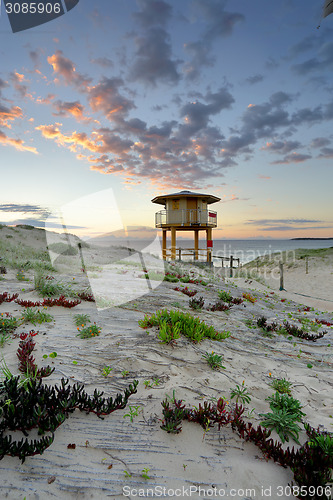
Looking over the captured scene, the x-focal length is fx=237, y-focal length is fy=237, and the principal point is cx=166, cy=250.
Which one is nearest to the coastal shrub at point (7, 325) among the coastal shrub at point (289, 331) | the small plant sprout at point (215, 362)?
the small plant sprout at point (215, 362)

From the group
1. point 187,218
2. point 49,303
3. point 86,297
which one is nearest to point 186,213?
point 187,218

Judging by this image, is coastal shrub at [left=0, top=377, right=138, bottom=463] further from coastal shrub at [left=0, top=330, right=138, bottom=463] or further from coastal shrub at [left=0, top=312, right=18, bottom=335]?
coastal shrub at [left=0, top=312, right=18, bottom=335]

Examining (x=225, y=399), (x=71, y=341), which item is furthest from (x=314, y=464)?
(x=71, y=341)

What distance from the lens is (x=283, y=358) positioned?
471 cm

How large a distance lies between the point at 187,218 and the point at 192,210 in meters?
0.90

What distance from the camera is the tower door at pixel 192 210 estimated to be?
74.9ft

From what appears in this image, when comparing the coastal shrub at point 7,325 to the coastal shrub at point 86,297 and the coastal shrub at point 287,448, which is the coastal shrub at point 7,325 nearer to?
the coastal shrub at point 86,297

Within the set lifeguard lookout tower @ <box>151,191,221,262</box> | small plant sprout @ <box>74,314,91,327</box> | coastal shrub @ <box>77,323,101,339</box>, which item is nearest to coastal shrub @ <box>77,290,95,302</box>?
small plant sprout @ <box>74,314,91,327</box>

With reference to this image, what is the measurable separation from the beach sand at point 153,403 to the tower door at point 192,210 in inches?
668

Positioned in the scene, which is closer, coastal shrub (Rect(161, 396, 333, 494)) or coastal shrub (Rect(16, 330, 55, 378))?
coastal shrub (Rect(161, 396, 333, 494))

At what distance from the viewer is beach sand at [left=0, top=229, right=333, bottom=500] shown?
6.68 feet

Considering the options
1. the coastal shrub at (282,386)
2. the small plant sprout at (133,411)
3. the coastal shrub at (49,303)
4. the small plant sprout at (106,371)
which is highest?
the coastal shrub at (49,303)

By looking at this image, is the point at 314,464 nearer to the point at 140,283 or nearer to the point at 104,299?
the point at 104,299

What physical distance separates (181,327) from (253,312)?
13.0ft
